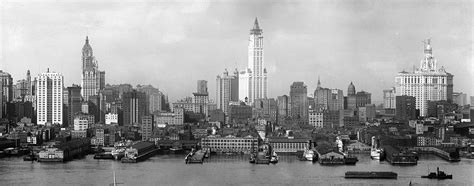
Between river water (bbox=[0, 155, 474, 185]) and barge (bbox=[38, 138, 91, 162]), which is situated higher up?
barge (bbox=[38, 138, 91, 162])

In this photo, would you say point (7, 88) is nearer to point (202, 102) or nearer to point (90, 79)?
point (90, 79)

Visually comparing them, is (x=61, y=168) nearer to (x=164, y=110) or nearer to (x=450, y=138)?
(x=450, y=138)

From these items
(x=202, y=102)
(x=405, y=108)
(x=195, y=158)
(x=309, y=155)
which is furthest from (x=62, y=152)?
(x=202, y=102)

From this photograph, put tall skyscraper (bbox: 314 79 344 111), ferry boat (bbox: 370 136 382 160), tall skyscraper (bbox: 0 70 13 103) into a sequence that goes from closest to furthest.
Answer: ferry boat (bbox: 370 136 382 160) < tall skyscraper (bbox: 0 70 13 103) < tall skyscraper (bbox: 314 79 344 111)

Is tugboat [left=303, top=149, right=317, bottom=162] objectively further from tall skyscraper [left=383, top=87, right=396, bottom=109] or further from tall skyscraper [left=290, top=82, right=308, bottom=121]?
tall skyscraper [left=383, top=87, right=396, bottom=109]

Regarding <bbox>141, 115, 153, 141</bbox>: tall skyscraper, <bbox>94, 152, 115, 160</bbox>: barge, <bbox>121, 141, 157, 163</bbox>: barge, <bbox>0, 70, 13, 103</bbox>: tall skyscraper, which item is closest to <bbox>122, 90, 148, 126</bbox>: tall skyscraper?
<bbox>0, 70, 13, 103</bbox>: tall skyscraper

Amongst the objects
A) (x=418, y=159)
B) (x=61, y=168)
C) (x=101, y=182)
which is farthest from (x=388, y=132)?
(x=101, y=182)

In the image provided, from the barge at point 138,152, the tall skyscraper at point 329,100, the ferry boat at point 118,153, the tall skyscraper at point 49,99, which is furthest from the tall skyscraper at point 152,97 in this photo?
the ferry boat at point 118,153
